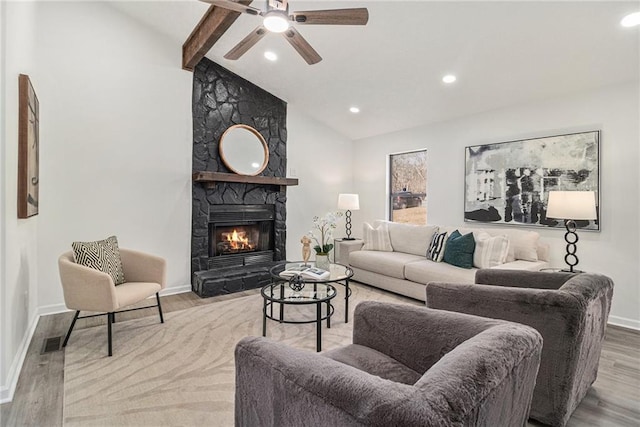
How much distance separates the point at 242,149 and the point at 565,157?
3951mm

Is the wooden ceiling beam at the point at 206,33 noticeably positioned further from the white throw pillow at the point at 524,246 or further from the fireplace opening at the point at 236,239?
the white throw pillow at the point at 524,246

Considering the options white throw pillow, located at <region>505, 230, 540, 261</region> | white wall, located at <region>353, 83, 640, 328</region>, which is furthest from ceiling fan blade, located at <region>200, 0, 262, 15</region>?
white throw pillow, located at <region>505, 230, 540, 261</region>

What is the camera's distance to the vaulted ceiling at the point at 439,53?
2.62 metres

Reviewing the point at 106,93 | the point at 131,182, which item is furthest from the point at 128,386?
the point at 106,93

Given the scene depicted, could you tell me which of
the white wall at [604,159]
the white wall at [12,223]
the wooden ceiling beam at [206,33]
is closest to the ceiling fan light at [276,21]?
the wooden ceiling beam at [206,33]

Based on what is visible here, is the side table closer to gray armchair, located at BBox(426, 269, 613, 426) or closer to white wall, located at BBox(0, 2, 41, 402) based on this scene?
gray armchair, located at BBox(426, 269, 613, 426)

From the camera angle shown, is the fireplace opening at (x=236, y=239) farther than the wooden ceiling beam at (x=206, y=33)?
Yes

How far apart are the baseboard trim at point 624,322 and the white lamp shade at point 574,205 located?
1.26 meters

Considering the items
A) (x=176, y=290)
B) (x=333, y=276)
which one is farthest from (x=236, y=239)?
(x=333, y=276)

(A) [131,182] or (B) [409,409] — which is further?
(A) [131,182]

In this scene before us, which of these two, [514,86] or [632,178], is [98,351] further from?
[632,178]

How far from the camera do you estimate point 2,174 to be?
1.95 m

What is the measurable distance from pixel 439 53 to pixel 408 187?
2.43 metres

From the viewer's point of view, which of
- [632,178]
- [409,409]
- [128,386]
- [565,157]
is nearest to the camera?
[409,409]
